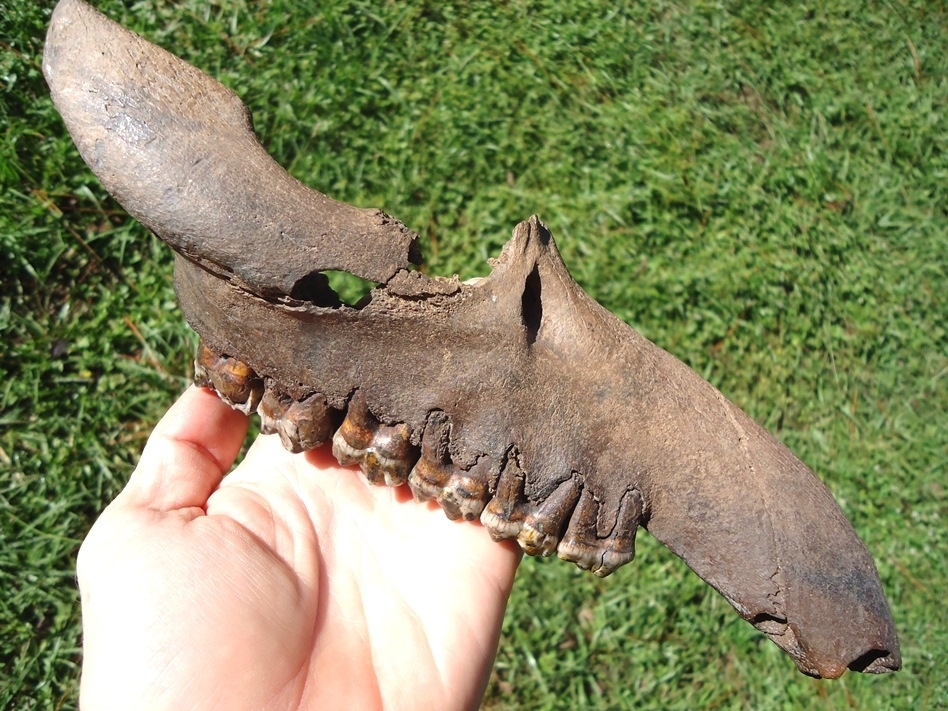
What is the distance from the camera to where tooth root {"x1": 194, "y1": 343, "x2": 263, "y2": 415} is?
7.02 feet

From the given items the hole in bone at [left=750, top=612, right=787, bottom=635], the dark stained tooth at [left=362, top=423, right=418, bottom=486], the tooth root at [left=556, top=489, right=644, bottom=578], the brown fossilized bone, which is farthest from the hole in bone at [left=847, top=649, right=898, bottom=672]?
the dark stained tooth at [left=362, top=423, right=418, bottom=486]

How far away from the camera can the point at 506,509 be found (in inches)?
85.5

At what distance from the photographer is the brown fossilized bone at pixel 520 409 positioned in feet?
6.34

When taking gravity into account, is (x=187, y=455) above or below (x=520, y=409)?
below

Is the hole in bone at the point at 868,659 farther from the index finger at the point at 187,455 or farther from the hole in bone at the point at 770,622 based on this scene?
the index finger at the point at 187,455

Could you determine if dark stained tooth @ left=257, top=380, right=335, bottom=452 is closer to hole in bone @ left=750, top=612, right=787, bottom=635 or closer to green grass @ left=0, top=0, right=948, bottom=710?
hole in bone @ left=750, top=612, right=787, bottom=635

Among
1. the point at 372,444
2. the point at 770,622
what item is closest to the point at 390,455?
the point at 372,444

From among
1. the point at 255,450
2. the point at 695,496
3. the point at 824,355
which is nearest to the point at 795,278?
the point at 824,355

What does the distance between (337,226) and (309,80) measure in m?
2.29

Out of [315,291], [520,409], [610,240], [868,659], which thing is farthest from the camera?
[610,240]

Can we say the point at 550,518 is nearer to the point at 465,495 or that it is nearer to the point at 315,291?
the point at 465,495

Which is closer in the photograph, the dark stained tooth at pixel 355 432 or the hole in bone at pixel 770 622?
the dark stained tooth at pixel 355 432

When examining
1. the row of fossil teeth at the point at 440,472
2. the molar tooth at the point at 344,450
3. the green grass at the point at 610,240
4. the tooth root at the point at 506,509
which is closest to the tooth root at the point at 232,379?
the row of fossil teeth at the point at 440,472

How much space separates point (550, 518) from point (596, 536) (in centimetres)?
16
